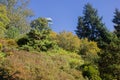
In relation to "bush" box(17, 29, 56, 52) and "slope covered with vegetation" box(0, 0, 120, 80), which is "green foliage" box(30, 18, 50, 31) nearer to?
"slope covered with vegetation" box(0, 0, 120, 80)

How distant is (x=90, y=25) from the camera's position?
51438 mm

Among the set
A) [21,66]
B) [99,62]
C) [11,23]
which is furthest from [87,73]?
[11,23]

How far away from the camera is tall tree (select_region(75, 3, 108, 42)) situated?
160 ft

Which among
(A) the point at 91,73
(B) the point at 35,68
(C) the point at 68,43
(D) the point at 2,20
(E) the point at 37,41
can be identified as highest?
(D) the point at 2,20

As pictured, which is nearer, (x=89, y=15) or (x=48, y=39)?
(x=48, y=39)

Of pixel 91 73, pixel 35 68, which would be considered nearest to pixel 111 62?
pixel 91 73

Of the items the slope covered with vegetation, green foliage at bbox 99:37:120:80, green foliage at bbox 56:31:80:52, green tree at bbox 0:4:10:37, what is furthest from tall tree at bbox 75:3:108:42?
green foliage at bbox 99:37:120:80

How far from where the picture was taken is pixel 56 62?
91.9 feet

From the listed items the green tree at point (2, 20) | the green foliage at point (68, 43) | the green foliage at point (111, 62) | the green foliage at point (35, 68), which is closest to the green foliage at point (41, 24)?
the green foliage at point (68, 43)

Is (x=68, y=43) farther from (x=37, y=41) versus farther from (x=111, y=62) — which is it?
(x=111, y=62)

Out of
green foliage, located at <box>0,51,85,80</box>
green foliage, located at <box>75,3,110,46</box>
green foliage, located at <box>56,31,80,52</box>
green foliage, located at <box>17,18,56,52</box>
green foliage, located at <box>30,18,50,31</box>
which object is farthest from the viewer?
green foliage, located at <box>75,3,110,46</box>

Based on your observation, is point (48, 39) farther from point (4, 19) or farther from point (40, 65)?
point (40, 65)

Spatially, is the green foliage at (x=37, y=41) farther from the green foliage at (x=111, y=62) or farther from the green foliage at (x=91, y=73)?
the green foliage at (x=91, y=73)

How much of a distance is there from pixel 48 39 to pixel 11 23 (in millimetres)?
11113
